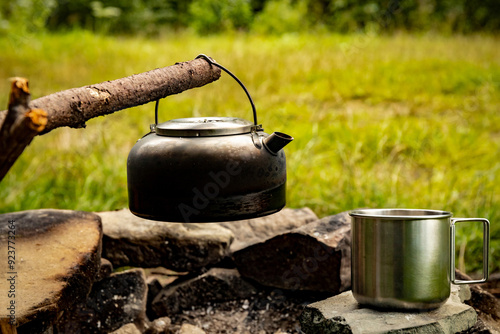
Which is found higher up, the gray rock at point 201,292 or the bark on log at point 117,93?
the bark on log at point 117,93

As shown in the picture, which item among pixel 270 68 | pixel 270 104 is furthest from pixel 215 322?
pixel 270 68

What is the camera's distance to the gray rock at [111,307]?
2547 millimetres

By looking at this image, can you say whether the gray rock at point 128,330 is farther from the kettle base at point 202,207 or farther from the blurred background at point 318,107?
the blurred background at point 318,107

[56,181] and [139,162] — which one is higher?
[139,162]

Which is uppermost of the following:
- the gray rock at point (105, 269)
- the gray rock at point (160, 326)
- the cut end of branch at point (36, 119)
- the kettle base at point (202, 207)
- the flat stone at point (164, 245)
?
the cut end of branch at point (36, 119)

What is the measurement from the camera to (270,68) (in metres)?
6.60

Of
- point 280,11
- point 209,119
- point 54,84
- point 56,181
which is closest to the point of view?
point 209,119

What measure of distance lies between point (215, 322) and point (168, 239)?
0.46 m

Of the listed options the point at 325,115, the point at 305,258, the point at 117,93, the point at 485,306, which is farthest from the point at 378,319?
the point at 325,115

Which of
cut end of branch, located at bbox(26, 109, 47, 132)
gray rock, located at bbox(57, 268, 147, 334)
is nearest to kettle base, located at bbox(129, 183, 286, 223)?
cut end of branch, located at bbox(26, 109, 47, 132)

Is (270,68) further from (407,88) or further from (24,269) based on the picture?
(24,269)

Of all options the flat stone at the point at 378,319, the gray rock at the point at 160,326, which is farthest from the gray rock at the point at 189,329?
the flat stone at the point at 378,319

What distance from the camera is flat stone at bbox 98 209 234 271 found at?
2779 mm

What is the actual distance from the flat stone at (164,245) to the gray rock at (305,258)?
0.13 m
